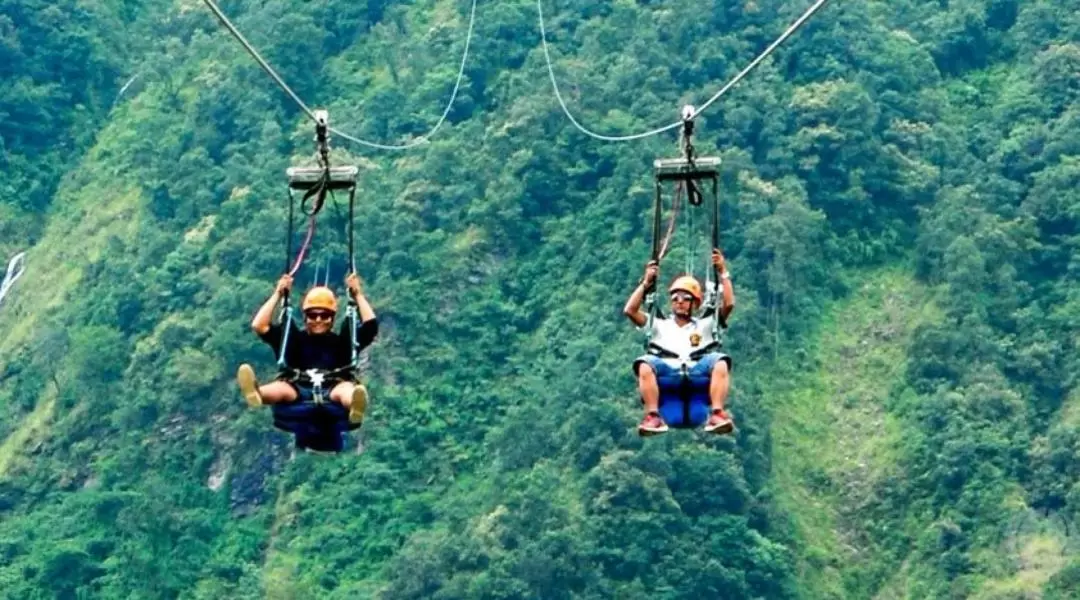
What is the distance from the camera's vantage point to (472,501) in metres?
49.0

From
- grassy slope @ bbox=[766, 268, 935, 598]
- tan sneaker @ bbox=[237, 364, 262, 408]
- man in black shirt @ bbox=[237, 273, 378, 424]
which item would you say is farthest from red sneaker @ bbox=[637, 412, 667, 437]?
grassy slope @ bbox=[766, 268, 935, 598]

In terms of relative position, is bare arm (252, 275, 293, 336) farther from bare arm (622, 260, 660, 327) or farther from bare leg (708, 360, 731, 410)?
bare leg (708, 360, 731, 410)

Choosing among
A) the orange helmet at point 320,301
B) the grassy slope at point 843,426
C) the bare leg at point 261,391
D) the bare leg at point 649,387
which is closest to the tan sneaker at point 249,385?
the bare leg at point 261,391

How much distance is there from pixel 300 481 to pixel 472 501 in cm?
400

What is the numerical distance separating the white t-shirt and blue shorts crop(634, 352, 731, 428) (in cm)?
7

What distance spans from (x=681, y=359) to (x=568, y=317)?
32.8m

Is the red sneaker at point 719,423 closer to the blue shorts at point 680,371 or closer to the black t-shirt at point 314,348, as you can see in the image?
the blue shorts at point 680,371

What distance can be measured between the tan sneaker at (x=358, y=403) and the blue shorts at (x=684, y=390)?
1.95 meters

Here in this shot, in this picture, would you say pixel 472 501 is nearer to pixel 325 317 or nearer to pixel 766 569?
pixel 766 569

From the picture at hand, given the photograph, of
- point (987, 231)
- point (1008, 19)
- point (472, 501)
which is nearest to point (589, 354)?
point (472, 501)

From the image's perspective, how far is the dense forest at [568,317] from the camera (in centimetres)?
4741

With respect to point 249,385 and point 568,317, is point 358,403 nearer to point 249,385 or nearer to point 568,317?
point 249,385

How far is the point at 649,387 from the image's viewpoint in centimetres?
1939

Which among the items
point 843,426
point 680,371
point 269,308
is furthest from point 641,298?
point 843,426
